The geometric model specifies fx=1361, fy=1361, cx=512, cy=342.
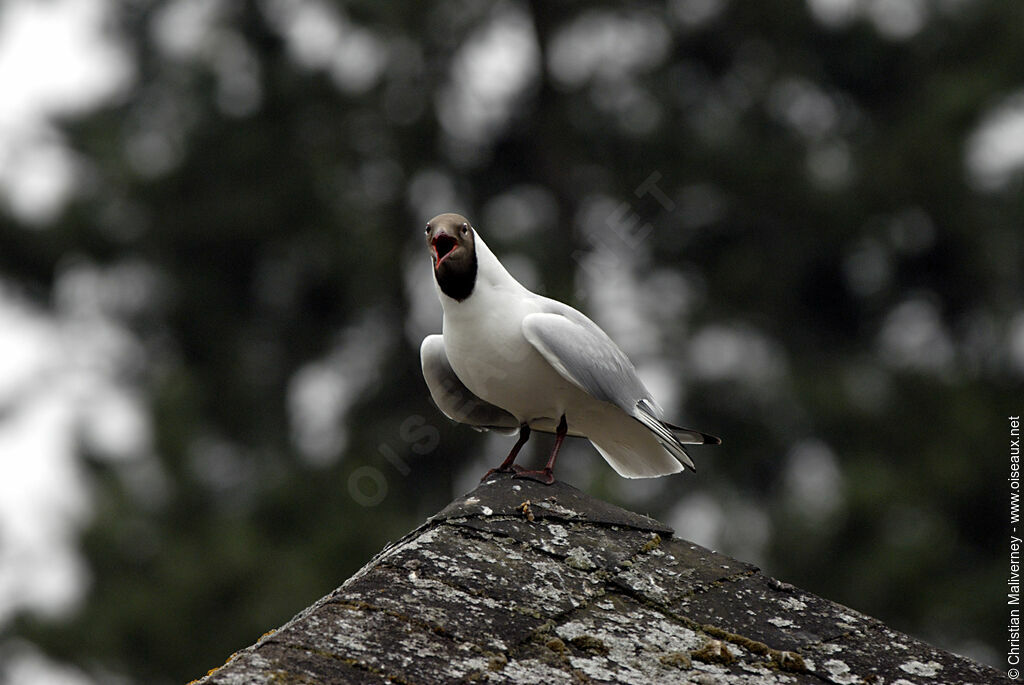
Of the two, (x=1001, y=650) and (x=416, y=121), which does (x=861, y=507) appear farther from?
(x=416, y=121)

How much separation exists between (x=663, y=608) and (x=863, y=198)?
34.0 feet

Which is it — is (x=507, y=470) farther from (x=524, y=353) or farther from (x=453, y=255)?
(x=453, y=255)

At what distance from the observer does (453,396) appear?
420 centimetres

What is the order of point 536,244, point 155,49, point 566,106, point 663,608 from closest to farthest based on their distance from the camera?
point 663,608, point 536,244, point 566,106, point 155,49

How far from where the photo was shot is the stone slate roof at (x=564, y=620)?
91.9 inches

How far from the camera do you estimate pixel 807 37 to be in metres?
13.1

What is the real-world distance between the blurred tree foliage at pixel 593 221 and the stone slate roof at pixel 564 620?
8.09 metres

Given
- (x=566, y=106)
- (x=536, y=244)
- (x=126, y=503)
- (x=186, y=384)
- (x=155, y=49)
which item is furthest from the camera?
(x=155, y=49)

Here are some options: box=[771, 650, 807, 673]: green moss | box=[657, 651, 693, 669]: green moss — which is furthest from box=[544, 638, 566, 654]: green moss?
box=[771, 650, 807, 673]: green moss

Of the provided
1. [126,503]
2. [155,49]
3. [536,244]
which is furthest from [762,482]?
[155,49]

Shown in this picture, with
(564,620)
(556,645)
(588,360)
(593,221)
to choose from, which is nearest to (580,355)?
(588,360)

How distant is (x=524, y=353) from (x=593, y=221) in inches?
346
